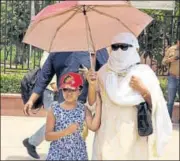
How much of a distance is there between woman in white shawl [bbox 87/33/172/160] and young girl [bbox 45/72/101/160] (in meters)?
0.09

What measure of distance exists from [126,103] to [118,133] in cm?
22

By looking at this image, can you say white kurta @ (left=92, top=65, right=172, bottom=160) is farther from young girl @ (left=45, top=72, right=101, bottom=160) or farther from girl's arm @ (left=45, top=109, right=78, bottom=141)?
girl's arm @ (left=45, top=109, right=78, bottom=141)

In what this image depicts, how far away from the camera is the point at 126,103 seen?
3975 mm

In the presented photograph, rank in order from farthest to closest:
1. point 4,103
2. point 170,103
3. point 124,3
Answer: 1. point 4,103
2. point 170,103
3. point 124,3

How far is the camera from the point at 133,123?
159 inches

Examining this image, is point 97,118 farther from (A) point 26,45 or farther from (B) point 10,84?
(A) point 26,45

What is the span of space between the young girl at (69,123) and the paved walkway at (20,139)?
8.58 ft

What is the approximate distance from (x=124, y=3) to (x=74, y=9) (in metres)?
0.55

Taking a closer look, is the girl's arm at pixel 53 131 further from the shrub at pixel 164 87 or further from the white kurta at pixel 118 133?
the shrub at pixel 164 87

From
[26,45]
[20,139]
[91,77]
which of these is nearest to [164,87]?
[26,45]

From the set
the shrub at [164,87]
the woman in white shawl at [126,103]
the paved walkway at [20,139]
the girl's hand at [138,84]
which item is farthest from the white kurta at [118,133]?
the shrub at [164,87]

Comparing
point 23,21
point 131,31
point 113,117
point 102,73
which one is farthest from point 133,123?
point 23,21

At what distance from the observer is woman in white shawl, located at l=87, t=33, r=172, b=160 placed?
3982mm

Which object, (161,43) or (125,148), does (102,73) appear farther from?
(161,43)
